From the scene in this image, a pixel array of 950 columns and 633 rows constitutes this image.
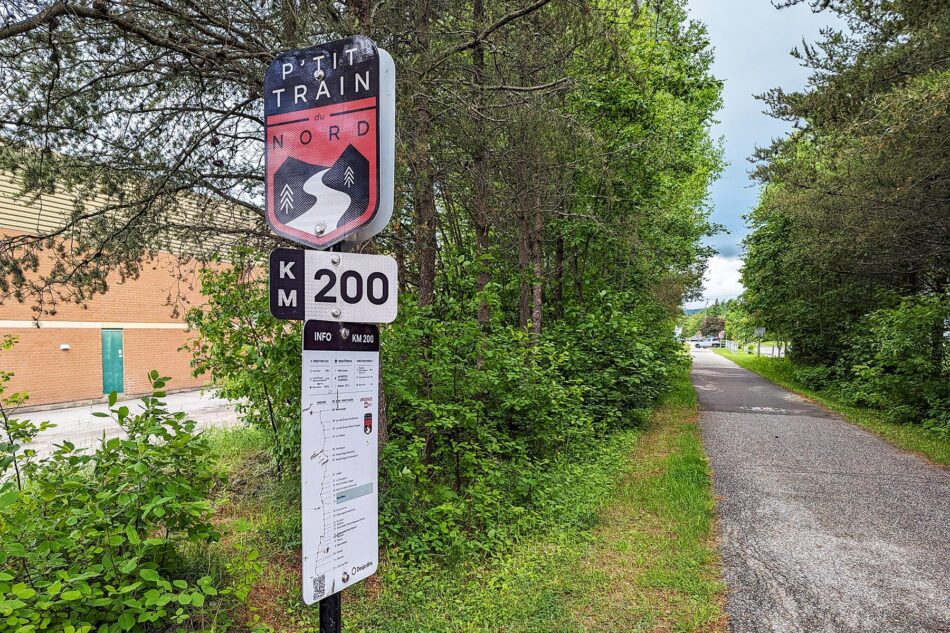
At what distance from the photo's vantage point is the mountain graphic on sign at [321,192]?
1.84 meters

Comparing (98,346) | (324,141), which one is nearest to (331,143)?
(324,141)

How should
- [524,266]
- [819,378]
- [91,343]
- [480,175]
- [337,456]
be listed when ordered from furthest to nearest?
[91,343], [819,378], [524,266], [480,175], [337,456]

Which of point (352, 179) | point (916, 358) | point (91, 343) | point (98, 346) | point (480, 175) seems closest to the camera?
point (352, 179)

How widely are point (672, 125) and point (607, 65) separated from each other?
7758 mm

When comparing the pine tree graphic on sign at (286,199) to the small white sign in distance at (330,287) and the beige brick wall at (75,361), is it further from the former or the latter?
the beige brick wall at (75,361)

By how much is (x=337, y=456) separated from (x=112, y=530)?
1636 mm

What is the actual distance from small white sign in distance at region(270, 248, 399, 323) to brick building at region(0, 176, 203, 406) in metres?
14.5

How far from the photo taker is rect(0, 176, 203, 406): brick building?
1548 centimetres

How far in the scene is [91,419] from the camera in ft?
39.3

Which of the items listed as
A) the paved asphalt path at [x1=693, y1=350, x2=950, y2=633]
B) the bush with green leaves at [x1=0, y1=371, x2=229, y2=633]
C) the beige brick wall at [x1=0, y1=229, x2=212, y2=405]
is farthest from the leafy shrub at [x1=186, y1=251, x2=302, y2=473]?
the beige brick wall at [x1=0, y1=229, x2=212, y2=405]

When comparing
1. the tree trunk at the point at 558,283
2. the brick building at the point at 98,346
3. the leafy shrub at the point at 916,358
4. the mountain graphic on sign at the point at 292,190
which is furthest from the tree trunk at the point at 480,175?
the brick building at the point at 98,346

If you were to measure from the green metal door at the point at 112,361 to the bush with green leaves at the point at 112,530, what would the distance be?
60.2 ft

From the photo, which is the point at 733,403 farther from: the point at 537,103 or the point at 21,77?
the point at 21,77

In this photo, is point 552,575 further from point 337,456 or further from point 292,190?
point 292,190
